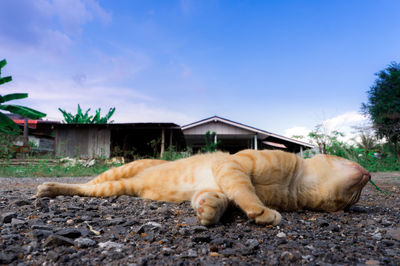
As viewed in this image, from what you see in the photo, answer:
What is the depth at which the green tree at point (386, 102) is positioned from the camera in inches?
599

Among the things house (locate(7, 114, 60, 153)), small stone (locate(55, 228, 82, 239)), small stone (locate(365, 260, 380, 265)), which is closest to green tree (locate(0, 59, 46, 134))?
house (locate(7, 114, 60, 153))

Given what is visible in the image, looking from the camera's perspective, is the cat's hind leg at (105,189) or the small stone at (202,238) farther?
the cat's hind leg at (105,189)

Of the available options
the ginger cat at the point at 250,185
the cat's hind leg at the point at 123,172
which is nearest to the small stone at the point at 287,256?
the ginger cat at the point at 250,185

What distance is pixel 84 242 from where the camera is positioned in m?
1.50

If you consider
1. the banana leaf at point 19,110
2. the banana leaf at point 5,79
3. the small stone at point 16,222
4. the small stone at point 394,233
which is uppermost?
the banana leaf at point 5,79

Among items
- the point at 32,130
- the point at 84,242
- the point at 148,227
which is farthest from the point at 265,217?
the point at 32,130

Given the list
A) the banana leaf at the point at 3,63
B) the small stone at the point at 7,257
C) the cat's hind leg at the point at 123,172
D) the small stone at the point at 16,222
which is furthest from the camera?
the banana leaf at the point at 3,63

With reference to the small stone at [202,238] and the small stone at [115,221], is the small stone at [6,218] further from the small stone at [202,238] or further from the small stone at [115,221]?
the small stone at [202,238]

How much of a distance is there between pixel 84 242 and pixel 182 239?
0.54 m

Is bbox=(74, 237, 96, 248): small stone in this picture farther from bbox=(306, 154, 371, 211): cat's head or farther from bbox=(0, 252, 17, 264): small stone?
bbox=(306, 154, 371, 211): cat's head

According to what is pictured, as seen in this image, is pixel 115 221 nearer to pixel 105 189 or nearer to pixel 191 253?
pixel 191 253

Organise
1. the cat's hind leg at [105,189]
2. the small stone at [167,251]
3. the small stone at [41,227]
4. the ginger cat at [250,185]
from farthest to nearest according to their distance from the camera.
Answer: the cat's hind leg at [105,189] → the ginger cat at [250,185] → the small stone at [41,227] → the small stone at [167,251]

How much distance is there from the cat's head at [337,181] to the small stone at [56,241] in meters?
2.08

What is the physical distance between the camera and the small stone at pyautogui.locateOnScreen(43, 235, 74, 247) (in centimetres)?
146
